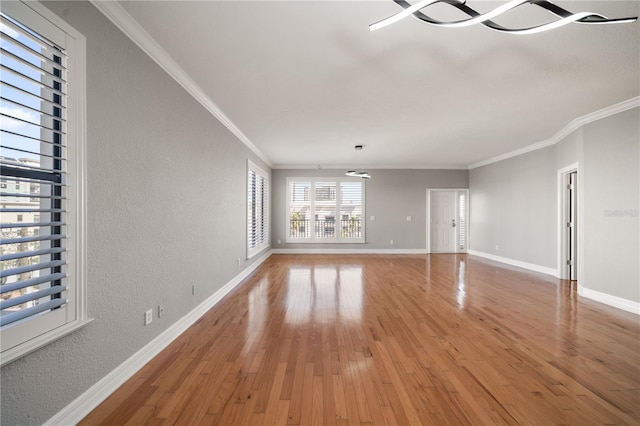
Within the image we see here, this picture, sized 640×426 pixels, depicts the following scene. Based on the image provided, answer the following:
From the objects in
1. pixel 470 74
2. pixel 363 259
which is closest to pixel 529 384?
pixel 470 74

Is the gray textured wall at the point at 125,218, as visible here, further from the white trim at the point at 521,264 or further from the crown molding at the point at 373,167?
the white trim at the point at 521,264

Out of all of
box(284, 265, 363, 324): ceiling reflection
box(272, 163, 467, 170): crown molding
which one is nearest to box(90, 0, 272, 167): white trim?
box(284, 265, 363, 324): ceiling reflection

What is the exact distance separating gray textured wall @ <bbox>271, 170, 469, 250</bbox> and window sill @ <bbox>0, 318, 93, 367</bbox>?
6849 mm

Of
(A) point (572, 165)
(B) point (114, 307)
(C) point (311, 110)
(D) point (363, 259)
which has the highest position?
(C) point (311, 110)

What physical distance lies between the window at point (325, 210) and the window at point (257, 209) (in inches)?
42.8

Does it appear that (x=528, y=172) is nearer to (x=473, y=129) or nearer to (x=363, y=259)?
(x=473, y=129)

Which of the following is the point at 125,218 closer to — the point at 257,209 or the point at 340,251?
the point at 257,209

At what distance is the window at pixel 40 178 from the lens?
1.28 meters

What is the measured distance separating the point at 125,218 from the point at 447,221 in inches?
338

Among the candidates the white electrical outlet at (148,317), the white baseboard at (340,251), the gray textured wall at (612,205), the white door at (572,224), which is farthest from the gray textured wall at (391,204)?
the white electrical outlet at (148,317)

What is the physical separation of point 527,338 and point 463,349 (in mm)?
793

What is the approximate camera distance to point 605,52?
2490mm

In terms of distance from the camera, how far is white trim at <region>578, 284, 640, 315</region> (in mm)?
3477

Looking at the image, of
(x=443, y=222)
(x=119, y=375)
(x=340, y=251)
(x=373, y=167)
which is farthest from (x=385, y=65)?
(x=443, y=222)
